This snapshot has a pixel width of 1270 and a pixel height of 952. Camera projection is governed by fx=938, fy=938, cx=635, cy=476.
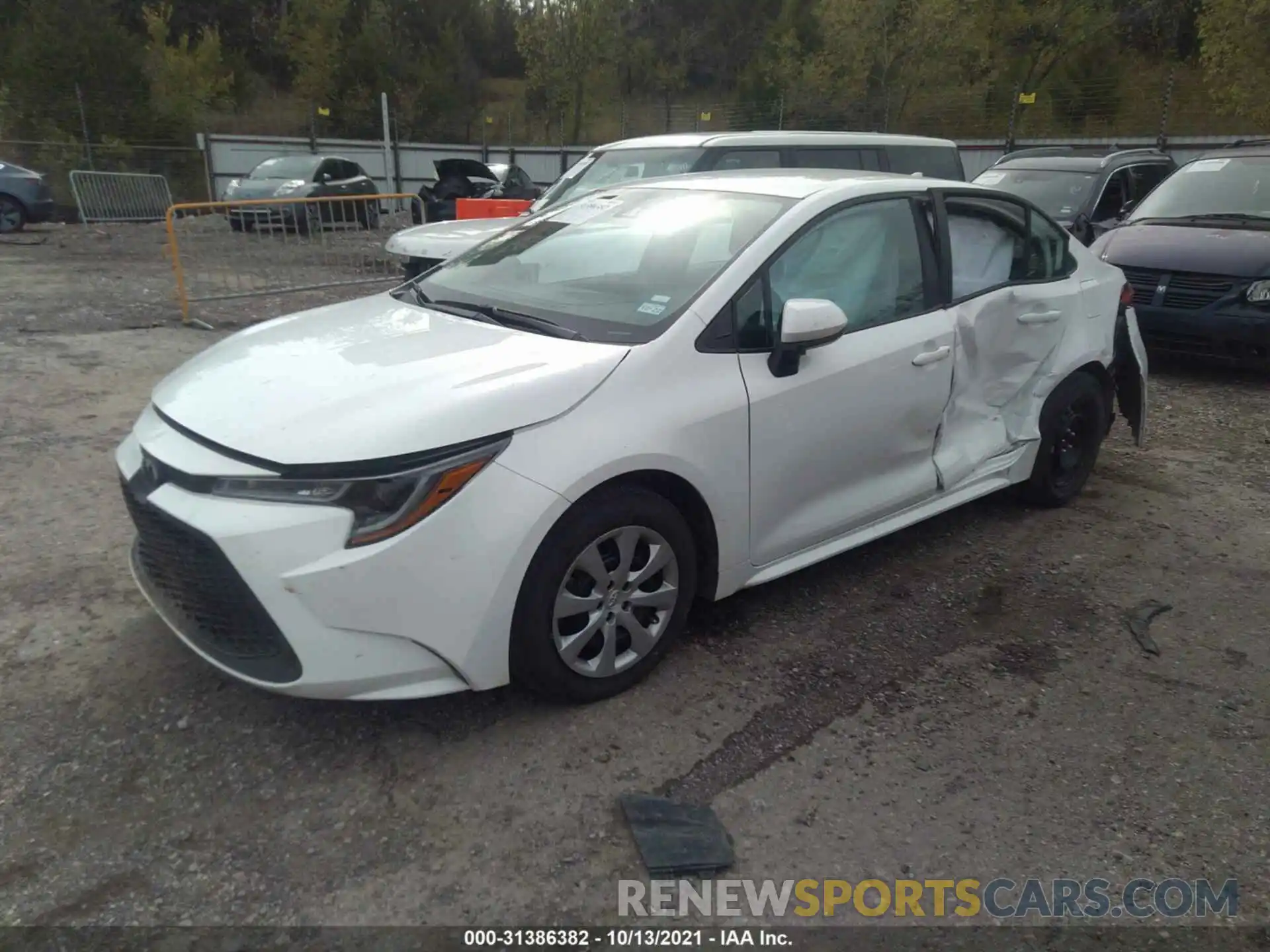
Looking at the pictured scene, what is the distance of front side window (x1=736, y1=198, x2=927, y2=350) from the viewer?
10.9 feet

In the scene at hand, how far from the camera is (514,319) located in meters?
3.36

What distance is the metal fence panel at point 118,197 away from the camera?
57.3 ft

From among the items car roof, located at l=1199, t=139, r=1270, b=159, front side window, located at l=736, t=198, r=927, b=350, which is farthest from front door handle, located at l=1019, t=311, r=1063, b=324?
car roof, located at l=1199, t=139, r=1270, b=159

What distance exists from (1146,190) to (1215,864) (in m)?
10.1

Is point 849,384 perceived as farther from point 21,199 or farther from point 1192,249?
point 21,199

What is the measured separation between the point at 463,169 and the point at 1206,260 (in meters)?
16.4

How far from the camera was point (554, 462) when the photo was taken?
107 inches

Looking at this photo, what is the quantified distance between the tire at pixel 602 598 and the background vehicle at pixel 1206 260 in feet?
19.5

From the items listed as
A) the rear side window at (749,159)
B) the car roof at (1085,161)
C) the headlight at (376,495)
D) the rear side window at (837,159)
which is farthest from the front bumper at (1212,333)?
the headlight at (376,495)

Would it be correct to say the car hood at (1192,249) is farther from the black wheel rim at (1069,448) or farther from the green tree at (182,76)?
the green tree at (182,76)

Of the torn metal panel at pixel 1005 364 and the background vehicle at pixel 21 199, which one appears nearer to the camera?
the torn metal panel at pixel 1005 364

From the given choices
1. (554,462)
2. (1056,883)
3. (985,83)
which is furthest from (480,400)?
(985,83)

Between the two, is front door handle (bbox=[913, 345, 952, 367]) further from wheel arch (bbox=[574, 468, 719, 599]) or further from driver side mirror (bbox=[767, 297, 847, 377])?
wheel arch (bbox=[574, 468, 719, 599])

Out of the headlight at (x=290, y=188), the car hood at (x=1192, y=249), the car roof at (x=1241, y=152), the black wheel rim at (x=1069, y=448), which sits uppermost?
the car roof at (x=1241, y=152)
